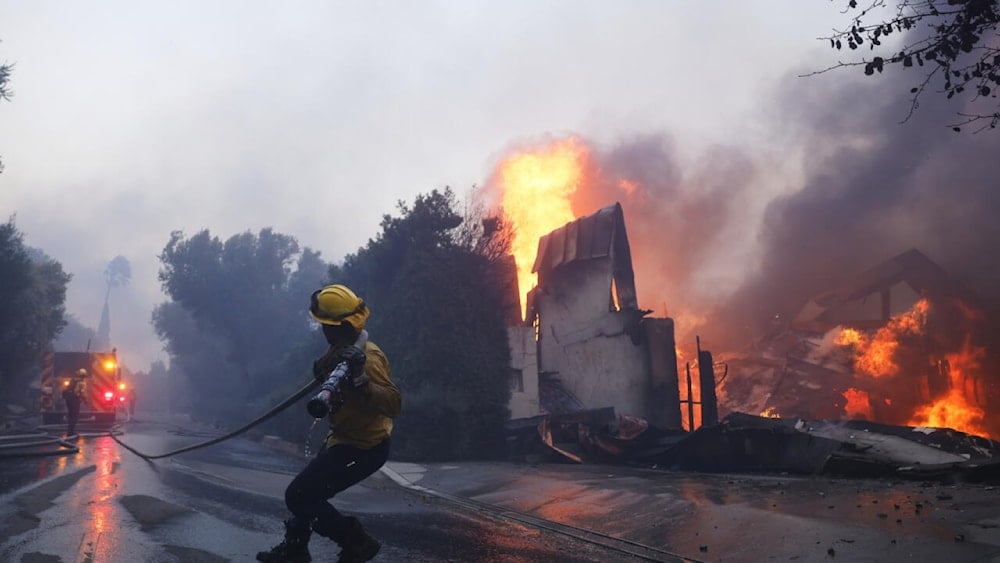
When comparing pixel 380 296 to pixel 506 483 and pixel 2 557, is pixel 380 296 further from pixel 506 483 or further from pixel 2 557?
pixel 2 557

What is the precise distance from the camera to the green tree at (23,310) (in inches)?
1122

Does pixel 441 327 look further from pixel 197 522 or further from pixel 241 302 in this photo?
pixel 241 302

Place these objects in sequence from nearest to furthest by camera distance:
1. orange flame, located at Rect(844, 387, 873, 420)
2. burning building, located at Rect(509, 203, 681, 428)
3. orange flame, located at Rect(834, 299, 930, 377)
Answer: burning building, located at Rect(509, 203, 681, 428), orange flame, located at Rect(844, 387, 873, 420), orange flame, located at Rect(834, 299, 930, 377)

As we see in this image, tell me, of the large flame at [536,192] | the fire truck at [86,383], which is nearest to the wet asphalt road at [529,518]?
the large flame at [536,192]

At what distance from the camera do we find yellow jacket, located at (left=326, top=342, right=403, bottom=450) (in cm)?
450

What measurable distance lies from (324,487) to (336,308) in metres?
1.15

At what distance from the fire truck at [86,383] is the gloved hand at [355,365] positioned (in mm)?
24920

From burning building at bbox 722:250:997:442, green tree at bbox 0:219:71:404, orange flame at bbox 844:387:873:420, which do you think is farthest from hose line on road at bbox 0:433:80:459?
orange flame at bbox 844:387:873:420

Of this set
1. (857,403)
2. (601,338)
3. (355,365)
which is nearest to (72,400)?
(601,338)

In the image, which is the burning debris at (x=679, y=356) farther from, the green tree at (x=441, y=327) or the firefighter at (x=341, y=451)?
the firefighter at (x=341, y=451)

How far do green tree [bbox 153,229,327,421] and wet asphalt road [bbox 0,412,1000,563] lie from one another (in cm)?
3015

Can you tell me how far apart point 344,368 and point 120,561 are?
238 cm

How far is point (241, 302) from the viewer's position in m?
46.3

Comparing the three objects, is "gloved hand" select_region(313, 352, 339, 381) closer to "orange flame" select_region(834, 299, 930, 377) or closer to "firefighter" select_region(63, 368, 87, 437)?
"firefighter" select_region(63, 368, 87, 437)
